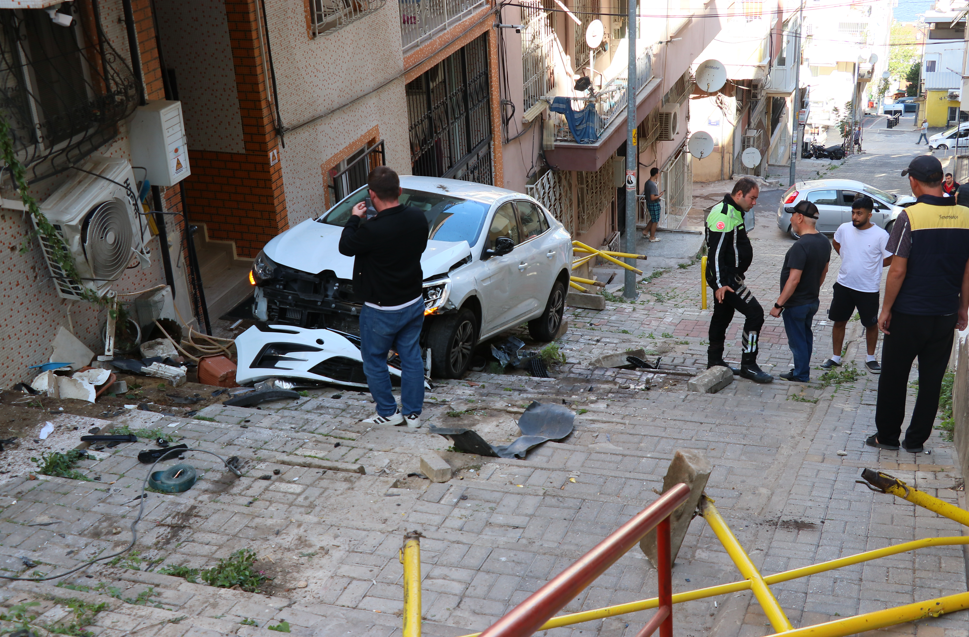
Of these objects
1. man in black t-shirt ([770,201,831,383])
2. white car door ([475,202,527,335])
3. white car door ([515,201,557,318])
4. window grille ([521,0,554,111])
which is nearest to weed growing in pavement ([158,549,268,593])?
white car door ([475,202,527,335])

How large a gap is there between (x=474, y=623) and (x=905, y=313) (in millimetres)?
3384

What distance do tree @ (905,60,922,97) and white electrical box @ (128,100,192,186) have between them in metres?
100

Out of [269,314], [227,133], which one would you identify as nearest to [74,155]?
[269,314]

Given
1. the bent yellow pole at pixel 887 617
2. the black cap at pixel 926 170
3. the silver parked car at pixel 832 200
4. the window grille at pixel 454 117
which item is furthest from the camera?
the silver parked car at pixel 832 200

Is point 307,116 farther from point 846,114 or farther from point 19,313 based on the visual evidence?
point 846,114

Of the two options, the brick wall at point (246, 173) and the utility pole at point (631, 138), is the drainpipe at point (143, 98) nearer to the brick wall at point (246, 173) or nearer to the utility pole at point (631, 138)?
the brick wall at point (246, 173)

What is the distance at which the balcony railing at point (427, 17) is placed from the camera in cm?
1298

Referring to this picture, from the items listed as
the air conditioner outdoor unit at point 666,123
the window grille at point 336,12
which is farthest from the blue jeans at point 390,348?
the air conditioner outdoor unit at point 666,123

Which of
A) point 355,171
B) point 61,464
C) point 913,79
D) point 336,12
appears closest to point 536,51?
point 355,171

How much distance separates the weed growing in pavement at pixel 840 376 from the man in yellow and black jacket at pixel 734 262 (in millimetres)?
Result: 505

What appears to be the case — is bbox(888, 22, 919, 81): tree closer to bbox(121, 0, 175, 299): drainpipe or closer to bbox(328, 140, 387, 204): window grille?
bbox(328, 140, 387, 204): window grille

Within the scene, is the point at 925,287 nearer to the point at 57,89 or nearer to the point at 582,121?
the point at 57,89

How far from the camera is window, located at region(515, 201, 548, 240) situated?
9.27m

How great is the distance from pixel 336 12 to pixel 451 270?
515 centimetres
